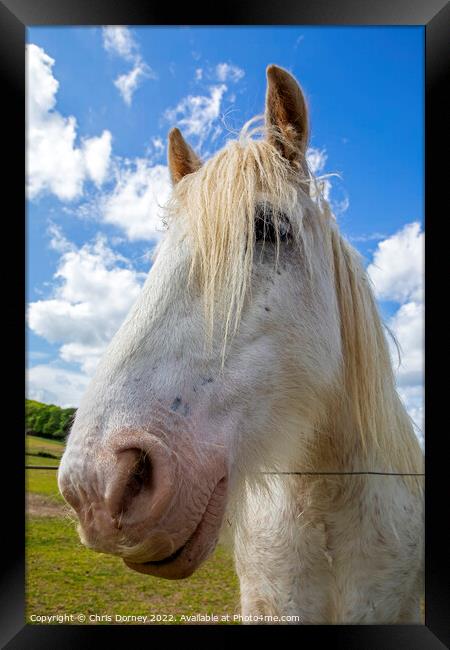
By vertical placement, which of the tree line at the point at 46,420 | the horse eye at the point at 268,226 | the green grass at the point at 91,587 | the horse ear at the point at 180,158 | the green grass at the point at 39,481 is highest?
the horse ear at the point at 180,158

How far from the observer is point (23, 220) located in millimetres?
1929

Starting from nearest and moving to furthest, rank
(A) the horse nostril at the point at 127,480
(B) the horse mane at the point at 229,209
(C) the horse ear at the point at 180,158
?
(A) the horse nostril at the point at 127,480 < (B) the horse mane at the point at 229,209 < (C) the horse ear at the point at 180,158

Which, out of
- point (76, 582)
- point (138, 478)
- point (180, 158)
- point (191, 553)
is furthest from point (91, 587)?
point (180, 158)

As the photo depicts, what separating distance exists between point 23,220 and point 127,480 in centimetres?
137

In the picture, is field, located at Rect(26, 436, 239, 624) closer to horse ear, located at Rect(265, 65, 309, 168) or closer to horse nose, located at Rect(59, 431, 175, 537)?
horse nose, located at Rect(59, 431, 175, 537)

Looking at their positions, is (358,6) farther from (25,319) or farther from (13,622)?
(13,622)

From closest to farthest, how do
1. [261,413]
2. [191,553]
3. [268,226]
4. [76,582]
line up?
[191,553] → [261,413] → [268,226] → [76,582]

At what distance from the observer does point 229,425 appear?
122 cm

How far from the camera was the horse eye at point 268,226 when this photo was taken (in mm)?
1418

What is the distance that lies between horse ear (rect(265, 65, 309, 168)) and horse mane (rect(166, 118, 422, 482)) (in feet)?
0.14

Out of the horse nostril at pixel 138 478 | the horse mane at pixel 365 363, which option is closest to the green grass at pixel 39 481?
the horse nostril at pixel 138 478

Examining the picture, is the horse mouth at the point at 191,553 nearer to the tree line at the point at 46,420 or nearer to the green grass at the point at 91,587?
the green grass at the point at 91,587

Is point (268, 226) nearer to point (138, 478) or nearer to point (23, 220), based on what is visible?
point (138, 478)

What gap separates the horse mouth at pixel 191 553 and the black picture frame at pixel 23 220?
0.87 m
